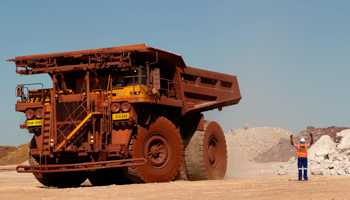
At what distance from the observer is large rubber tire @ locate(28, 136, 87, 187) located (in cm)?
1577

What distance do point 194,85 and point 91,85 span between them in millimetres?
3926

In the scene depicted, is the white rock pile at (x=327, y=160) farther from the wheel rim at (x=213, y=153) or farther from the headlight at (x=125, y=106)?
the headlight at (x=125, y=106)

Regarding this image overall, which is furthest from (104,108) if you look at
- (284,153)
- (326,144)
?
(284,153)

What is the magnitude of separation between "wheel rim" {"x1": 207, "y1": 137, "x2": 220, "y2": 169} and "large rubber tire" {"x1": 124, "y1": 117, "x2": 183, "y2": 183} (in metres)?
2.87

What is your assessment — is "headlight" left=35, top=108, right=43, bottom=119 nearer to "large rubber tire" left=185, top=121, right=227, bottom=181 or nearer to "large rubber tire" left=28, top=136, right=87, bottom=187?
"large rubber tire" left=28, top=136, right=87, bottom=187

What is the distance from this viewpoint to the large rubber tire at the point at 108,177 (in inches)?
677

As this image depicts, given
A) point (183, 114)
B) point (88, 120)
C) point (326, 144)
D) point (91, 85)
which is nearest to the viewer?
point (88, 120)

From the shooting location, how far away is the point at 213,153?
62.5 feet

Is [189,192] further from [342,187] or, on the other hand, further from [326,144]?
[326,144]

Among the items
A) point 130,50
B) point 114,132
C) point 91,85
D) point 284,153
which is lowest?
point 284,153

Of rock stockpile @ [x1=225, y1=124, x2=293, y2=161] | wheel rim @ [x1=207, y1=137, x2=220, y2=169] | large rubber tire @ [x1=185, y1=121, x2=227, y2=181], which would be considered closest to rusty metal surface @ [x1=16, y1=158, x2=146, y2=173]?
large rubber tire @ [x1=185, y1=121, x2=227, y2=181]

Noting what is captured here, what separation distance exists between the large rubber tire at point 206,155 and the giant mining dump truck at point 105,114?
1.33 metres

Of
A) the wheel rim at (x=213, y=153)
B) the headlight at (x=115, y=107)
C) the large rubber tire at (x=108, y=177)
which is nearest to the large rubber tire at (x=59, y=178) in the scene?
A: the large rubber tire at (x=108, y=177)

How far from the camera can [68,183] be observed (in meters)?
16.8
